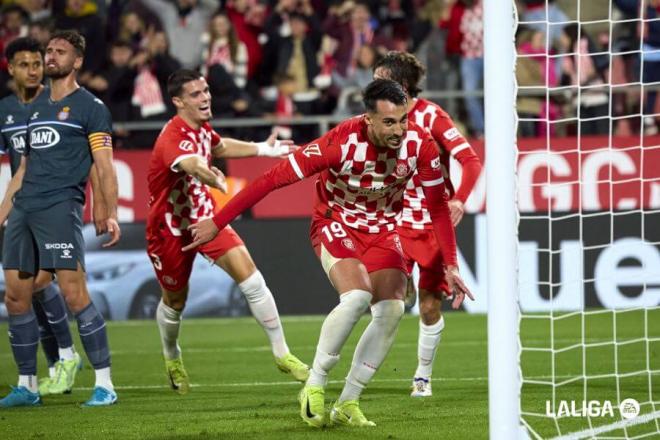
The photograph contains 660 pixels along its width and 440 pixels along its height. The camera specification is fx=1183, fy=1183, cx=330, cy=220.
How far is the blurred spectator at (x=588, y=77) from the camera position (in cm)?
1430

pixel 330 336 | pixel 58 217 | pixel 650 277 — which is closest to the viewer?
pixel 330 336

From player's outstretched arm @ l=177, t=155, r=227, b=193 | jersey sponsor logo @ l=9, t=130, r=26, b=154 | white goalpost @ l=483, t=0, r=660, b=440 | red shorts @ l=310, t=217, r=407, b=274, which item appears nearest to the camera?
white goalpost @ l=483, t=0, r=660, b=440

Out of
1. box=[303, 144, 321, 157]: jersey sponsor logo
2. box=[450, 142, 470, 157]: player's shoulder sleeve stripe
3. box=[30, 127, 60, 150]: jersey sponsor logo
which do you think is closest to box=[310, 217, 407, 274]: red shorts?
box=[303, 144, 321, 157]: jersey sponsor logo

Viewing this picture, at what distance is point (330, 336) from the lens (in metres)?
6.39

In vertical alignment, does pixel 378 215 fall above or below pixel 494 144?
below

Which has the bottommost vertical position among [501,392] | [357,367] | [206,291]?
[206,291]

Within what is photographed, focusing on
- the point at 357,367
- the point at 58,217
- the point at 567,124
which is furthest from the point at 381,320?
the point at 567,124

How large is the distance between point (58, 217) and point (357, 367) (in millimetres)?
2251

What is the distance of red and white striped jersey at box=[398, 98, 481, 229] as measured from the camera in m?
7.81

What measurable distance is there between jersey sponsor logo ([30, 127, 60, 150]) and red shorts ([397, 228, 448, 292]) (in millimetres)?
2389

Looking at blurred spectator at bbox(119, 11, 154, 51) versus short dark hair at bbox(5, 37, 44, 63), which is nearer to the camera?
short dark hair at bbox(5, 37, 44, 63)

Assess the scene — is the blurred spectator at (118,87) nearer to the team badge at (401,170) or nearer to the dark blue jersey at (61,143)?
the dark blue jersey at (61,143)

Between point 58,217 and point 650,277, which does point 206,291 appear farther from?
point 58,217

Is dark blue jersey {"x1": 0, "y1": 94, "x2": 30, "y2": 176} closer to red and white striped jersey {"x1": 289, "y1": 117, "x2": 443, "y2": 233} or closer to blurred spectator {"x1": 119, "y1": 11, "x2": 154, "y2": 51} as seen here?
red and white striped jersey {"x1": 289, "y1": 117, "x2": 443, "y2": 233}
